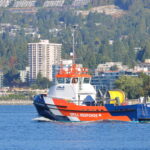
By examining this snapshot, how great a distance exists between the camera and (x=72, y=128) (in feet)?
257

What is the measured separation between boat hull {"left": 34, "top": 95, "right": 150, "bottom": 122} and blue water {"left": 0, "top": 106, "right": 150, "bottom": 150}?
985 mm

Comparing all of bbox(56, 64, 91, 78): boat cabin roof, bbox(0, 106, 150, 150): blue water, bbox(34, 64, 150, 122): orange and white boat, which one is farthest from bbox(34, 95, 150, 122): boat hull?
bbox(56, 64, 91, 78): boat cabin roof

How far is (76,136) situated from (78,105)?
36.7 ft

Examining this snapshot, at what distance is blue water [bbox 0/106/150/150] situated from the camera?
219 ft

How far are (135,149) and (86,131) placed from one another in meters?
11.6

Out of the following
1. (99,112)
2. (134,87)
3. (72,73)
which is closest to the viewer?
(99,112)

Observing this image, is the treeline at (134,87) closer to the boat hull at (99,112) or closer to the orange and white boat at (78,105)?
the orange and white boat at (78,105)

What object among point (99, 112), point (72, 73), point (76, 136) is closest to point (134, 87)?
point (72, 73)

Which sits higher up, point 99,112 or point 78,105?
point 78,105

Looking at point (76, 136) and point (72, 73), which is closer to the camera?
point (76, 136)

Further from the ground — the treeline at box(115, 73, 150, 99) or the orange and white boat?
the orange and white boat

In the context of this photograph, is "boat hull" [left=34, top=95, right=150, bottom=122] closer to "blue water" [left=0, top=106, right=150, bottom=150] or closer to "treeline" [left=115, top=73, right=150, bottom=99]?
"blue water" [left=0, top=106, right=150, bottom=150]

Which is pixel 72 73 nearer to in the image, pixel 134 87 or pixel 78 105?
pixel 78 105

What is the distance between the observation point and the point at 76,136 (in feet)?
237
